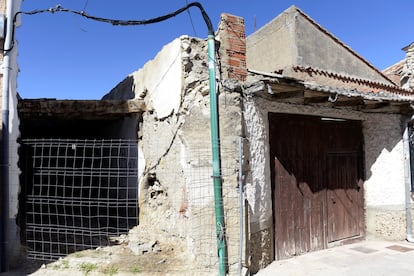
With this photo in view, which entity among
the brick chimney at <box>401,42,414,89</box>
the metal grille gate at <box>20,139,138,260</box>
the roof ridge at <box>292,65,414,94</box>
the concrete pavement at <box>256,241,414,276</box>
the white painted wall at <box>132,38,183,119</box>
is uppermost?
the brick chimney at <box>401,42,414,89</box>

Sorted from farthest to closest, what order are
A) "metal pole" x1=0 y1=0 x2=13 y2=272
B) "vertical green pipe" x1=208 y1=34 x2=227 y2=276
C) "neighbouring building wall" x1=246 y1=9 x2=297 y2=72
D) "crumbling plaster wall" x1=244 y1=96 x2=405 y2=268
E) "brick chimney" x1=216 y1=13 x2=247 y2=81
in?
"neighbouring building wall" x1=246 y1=9 x2=297 y2=72 → "crumbling plaster wall" x1=244 y1=96 x2=405 y2=268 → "brick chimney" x1=216 y1=13 x2=247 y2=81 → "metal pole" x1=0 y1=0 x2=13 y2=272 → "vertical green pipe" x1=208 y1=34 x2=227 y2=276

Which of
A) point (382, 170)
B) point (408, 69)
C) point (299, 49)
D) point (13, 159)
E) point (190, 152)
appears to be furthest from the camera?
point (408, 69)

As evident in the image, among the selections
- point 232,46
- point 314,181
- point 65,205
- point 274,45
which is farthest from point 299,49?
point 65,205

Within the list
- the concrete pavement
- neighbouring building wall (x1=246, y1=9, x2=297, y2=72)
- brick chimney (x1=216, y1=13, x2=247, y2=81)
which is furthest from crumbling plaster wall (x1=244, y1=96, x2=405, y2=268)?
neighbouring building wall (x1=246, y1=9, x2=297, y2=72)

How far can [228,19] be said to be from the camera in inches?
220

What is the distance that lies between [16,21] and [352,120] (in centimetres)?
732

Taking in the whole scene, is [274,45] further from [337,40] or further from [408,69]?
[408,69]

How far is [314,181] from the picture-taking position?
276 inches

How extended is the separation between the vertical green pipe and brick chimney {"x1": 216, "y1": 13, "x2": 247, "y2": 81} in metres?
0.32

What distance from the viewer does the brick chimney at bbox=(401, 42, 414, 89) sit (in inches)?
551

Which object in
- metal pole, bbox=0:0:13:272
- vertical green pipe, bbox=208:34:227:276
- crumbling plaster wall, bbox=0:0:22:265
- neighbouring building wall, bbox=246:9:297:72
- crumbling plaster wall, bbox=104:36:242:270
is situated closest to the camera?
vertical green pipe, bbox=208:34:227:276

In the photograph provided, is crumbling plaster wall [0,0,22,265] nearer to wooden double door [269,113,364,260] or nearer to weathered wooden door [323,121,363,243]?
wooden double door [269,113,364,260]

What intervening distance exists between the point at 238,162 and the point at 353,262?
3.01 meters

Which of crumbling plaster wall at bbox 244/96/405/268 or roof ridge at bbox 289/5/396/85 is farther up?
roof ridge at bbox 289/5/396/85
